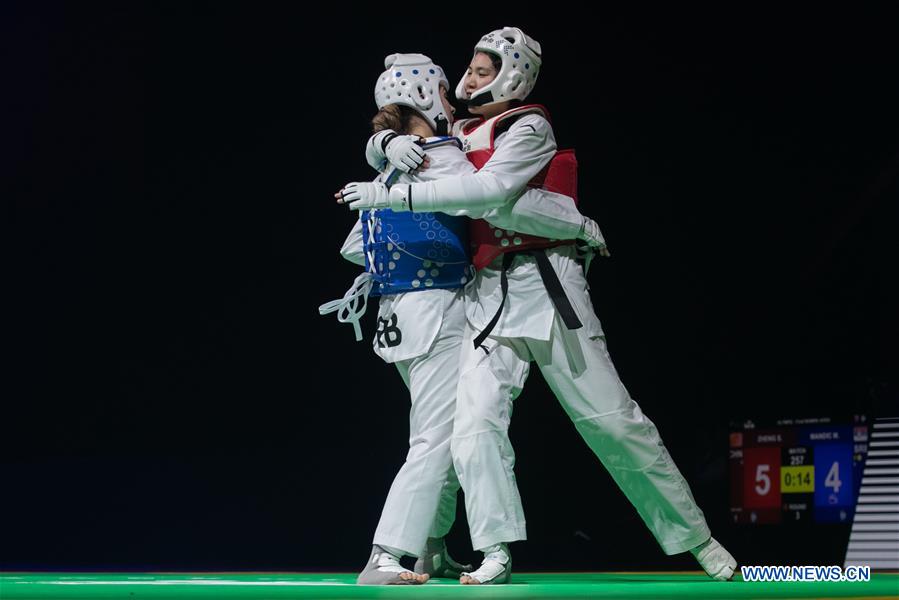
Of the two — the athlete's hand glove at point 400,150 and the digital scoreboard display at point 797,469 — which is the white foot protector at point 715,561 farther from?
the digital scoreboard display at point 797,469

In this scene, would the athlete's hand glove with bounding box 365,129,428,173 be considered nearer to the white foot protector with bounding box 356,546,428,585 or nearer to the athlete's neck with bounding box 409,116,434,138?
the athlete's neck with bounding box 409,116,434,138

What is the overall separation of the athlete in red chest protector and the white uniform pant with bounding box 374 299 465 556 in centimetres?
6

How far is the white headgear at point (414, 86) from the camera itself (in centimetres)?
276

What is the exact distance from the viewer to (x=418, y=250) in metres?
2.67

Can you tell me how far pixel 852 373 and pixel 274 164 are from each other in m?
2.54

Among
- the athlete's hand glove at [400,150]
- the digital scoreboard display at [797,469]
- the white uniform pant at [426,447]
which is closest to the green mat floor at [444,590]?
the white uniform pant at [426,447]

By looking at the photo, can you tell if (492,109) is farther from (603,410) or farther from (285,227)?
(285,227)

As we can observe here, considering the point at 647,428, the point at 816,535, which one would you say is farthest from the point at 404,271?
the point at 816,535

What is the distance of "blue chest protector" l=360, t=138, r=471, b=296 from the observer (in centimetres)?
267

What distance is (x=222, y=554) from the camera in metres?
4.61

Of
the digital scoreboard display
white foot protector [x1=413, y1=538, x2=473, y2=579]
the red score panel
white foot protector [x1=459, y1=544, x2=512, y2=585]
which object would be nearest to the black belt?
white foot protector [x1=459, y1=544, x2=512, y2=585]

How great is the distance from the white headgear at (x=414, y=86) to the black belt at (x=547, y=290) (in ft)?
1.32

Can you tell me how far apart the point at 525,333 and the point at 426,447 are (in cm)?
35

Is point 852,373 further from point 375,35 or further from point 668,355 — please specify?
point 375,35
